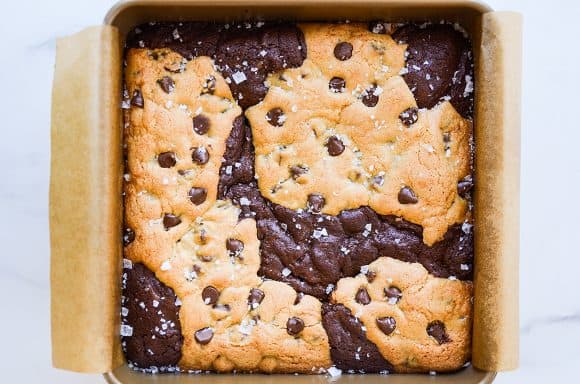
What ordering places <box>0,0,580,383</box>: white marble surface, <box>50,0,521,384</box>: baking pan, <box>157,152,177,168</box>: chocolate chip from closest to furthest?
<box>50,0,521,384</box>: baking pan → <box>157,152,177,168</box>: chocolate chip → <box>0,0,580,383</box>: white marble surface

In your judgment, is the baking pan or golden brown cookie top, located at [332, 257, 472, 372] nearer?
the baking pan

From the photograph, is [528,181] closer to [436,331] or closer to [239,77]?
[436,331]

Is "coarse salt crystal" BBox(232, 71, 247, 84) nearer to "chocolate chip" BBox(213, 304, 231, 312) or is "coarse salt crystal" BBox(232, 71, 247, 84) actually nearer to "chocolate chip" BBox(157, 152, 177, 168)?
"chocolate chip" BBox(157, 152, 177, 168)

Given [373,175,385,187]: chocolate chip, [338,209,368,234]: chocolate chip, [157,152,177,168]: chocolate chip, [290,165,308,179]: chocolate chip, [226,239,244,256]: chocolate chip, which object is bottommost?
[226,239,244,256]: chocolate chip

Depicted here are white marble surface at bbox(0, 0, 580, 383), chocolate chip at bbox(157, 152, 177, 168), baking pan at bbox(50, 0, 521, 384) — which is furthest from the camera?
white marble surface at bbox(0, 0, 580, 383)

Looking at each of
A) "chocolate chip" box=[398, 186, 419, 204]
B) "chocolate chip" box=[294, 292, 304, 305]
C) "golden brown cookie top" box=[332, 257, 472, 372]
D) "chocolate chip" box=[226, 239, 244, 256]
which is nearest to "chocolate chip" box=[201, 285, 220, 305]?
"chocolate chip" box=[226, 239, 244, 256]

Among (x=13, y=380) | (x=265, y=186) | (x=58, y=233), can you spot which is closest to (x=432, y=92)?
(x=265, y=186)

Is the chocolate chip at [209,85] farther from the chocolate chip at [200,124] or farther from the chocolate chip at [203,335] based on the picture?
the chocolate chip at [203,335]
